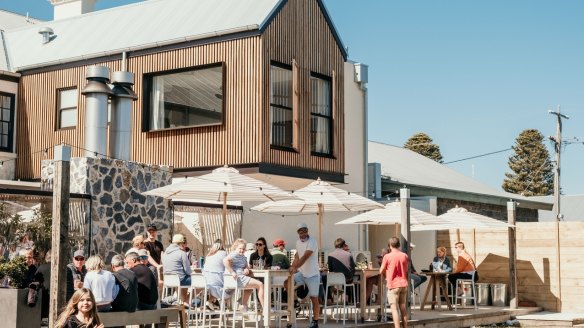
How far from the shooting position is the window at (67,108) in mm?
24516

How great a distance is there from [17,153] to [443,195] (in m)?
13.4

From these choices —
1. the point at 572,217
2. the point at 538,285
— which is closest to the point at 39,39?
the point at 538,285

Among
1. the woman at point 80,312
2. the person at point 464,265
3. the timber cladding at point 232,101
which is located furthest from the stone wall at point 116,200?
the woman at point 80,312

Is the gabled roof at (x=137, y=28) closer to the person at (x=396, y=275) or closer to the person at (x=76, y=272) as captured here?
the person at (x=396, y=275)

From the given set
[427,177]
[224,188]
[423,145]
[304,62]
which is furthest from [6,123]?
[423,145]

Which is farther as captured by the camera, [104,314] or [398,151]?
[398,151]

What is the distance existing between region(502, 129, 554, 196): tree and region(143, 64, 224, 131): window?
5233 centimetres

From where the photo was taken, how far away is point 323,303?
1817 cm

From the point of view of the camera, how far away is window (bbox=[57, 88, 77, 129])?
24.5 meters

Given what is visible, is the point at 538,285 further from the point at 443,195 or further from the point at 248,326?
the point at 248,326

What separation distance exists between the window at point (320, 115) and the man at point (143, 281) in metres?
11.2

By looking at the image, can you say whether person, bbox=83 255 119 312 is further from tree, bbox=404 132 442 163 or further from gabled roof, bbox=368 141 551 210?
tree, bbox=404 132 442 163

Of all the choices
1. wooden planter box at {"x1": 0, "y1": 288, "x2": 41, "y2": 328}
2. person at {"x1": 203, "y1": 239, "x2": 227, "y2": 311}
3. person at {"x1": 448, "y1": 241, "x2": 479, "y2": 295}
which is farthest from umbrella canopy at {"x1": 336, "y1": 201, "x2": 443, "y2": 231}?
wooden planter box at {"x1": 0, "y1": 288, "x2": 41, "y2": 328}

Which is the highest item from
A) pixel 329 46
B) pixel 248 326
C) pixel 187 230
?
pixel 329 46
